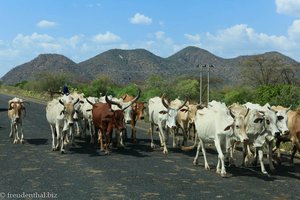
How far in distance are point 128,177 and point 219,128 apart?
280 centimetres

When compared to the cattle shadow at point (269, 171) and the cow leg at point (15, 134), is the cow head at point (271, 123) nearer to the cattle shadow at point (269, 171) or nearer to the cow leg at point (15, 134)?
the cattle shadow at point (269, 171)

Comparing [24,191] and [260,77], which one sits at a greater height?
[260,77]

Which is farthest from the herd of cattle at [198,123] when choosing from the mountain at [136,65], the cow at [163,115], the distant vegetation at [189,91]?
the mountain at [136,65]

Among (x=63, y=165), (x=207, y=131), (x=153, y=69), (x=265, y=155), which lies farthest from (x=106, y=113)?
(x=153, y=69)

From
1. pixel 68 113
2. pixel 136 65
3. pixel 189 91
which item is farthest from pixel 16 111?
pixel 136 65

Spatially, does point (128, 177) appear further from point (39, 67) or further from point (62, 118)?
point (39, 67)

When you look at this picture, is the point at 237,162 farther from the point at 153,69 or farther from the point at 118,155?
the point at 153,69

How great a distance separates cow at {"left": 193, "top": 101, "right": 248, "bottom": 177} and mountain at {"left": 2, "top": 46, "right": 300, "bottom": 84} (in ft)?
310

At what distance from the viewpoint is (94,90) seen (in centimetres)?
4900

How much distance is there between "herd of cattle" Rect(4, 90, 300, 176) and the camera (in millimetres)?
12562

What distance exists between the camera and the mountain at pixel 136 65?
117056 millimetres

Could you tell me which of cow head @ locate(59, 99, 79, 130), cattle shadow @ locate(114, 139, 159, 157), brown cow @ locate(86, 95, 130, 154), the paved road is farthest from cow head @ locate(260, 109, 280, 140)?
cow head @ locate(59, 99, 79, 130)

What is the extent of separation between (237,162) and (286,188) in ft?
11.8

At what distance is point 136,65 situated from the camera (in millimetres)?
128750
